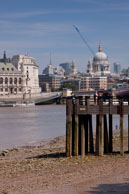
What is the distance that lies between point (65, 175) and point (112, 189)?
10.4 ft

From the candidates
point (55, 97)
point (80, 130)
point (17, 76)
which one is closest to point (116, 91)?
point (55, 97)

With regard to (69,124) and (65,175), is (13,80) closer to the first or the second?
(69,124)

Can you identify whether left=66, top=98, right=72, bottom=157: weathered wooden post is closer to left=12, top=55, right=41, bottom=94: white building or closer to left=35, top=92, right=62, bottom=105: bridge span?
left=35, top=92, right=62, bottom=105: bridge span

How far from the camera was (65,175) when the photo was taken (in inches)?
770

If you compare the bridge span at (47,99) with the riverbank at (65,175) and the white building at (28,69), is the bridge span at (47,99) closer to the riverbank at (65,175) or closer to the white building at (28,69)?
the white building at (28,69)

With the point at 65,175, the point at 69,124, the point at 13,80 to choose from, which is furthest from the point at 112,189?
the point at 13,80

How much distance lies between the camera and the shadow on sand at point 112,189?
1643cm

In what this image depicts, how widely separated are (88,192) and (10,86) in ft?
478

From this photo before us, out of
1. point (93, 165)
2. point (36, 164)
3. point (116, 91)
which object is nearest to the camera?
point (93, 165)

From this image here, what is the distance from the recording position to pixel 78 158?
76.2ft

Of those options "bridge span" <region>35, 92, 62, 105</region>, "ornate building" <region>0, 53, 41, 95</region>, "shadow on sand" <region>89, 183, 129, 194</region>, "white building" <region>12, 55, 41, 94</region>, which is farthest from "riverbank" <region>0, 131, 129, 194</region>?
"white building" <region>12, 55, 41, 94</region>

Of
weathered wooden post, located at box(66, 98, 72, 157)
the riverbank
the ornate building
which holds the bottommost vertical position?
the riverbank

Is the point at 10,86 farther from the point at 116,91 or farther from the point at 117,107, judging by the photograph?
the point at 117,107

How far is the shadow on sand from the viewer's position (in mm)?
16433
